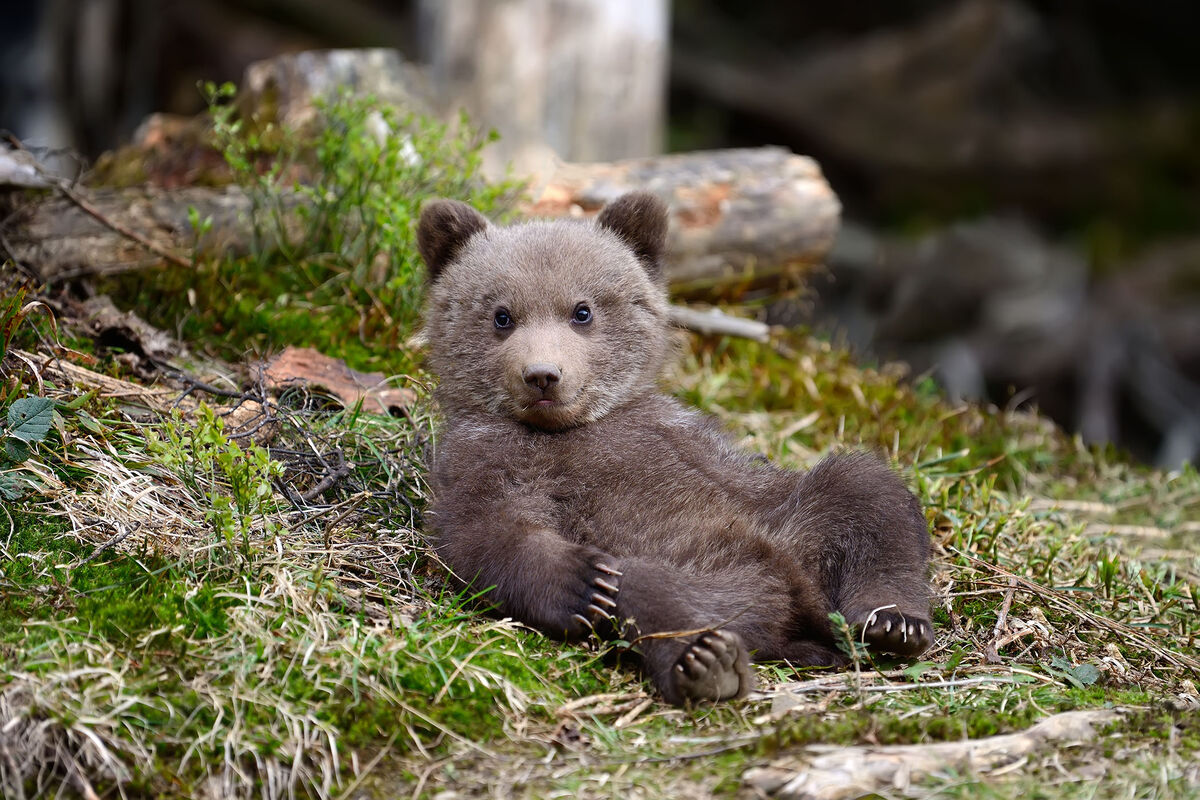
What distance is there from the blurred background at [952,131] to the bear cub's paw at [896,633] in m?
6.36

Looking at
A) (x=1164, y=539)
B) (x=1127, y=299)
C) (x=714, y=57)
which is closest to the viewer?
(x=1164, y=539)

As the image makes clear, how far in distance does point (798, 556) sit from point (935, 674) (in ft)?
1.87

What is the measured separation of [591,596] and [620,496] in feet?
1.60

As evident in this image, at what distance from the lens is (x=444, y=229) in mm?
4617

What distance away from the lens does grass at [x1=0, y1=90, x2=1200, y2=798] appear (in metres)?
3.04

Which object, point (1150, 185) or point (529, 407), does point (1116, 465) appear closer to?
point (529, 407)

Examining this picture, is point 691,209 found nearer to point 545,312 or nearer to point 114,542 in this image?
point 545,312

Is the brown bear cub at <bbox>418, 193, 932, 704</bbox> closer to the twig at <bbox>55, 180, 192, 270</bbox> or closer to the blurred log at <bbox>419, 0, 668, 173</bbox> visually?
the twig at <bbox>55, 180, 192, 270</bbox>

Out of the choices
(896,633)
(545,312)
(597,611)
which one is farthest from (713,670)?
(545,312)

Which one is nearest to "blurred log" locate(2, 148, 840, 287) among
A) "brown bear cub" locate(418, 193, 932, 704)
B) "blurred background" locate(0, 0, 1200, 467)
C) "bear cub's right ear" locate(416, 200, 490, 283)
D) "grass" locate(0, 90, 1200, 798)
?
"grass" locate(0, 90, 1200, 798)

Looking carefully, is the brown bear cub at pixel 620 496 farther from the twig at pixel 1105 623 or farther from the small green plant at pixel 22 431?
the small green plant at pixel 22 431

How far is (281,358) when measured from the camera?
5.24 meters

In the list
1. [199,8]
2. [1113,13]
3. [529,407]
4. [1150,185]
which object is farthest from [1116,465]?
[199,8]

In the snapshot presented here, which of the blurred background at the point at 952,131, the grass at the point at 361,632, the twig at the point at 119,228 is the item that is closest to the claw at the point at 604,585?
the grass at the point at 361,632
